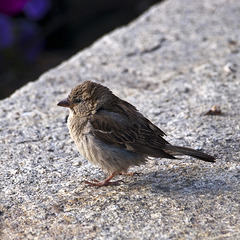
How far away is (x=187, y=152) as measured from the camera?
10.6 feet

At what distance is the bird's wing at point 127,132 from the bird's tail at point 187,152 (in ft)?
0.16

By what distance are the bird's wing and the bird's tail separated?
49 millimetres

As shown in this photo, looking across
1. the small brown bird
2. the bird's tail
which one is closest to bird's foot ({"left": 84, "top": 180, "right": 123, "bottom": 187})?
the small brown bird

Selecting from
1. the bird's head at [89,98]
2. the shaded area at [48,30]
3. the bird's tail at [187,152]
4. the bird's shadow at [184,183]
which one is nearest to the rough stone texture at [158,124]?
the bird's shadow at [184,183]

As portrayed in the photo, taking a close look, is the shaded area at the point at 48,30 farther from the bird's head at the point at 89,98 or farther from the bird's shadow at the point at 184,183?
the bird's shadow at the point at 184,183

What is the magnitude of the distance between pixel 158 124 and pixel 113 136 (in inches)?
28.2

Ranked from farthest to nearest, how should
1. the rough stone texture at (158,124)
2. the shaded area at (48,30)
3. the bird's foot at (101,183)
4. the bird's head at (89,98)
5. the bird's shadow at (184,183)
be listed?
the shaded area at (48,30) → the bird's head at (89,98) → the bird's foot at (101,183) → the bird's shadow at (184,183) → the rough stone texture at (158,124)

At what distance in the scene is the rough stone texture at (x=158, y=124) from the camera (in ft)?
9.48

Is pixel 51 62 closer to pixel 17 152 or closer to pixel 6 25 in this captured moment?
pixel 6 25

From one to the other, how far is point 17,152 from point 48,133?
1.11 feet

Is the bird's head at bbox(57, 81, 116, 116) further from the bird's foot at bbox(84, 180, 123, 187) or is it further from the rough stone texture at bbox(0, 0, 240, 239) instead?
the bird's foot at bbox(84, 180, 123, 187)

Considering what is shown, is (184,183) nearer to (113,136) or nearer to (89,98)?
(113,136)

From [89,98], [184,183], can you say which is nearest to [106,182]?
[184,183]

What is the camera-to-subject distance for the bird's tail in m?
3.21
